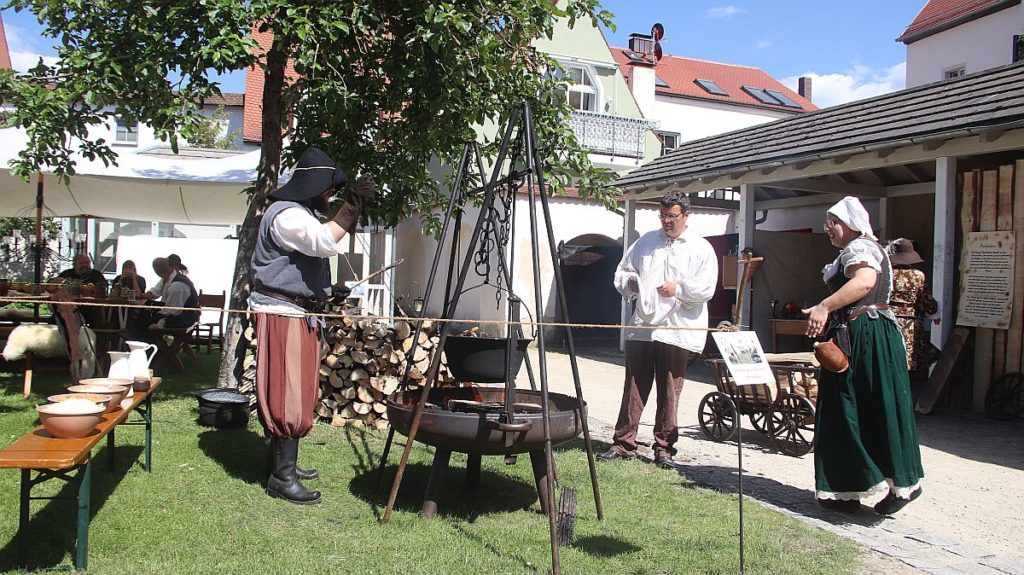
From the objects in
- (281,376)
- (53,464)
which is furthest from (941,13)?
(53,464)

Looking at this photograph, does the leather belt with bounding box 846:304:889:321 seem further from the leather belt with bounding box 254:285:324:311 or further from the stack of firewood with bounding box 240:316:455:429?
the stack of firewood with bounding box 240:316:455:429

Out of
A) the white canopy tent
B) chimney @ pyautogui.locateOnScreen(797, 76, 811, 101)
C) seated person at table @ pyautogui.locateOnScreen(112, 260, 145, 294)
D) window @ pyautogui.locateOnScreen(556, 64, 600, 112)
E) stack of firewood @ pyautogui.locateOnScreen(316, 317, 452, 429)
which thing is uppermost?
chimney @ pyautogui.locateOnScreen(797, 76, 811, 101)

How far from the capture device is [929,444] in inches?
257

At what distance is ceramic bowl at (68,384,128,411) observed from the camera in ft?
12.1

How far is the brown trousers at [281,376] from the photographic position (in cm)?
421

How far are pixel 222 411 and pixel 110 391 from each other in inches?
86.5

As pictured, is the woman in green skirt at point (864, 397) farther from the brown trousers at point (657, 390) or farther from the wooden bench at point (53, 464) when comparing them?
the wooden bench at point (53, 464)

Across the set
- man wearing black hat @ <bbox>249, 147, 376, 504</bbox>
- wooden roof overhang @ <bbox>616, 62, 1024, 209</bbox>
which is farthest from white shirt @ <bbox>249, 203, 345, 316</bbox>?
wooden roof overhang @ <bbox>616, 62, 1024, 209</bbox>

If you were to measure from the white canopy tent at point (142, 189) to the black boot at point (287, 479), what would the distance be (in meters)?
5.29

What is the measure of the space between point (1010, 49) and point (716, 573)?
20046 millimetres

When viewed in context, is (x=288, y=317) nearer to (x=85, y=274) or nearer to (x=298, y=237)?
(x=298, y=237)

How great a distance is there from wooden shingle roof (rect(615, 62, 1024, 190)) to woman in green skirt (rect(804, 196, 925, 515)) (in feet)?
11.7

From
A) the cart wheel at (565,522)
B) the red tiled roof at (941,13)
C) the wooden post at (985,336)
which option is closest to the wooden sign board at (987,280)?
the wooden post at (985,336)

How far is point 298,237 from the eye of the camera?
4102 millimetres
